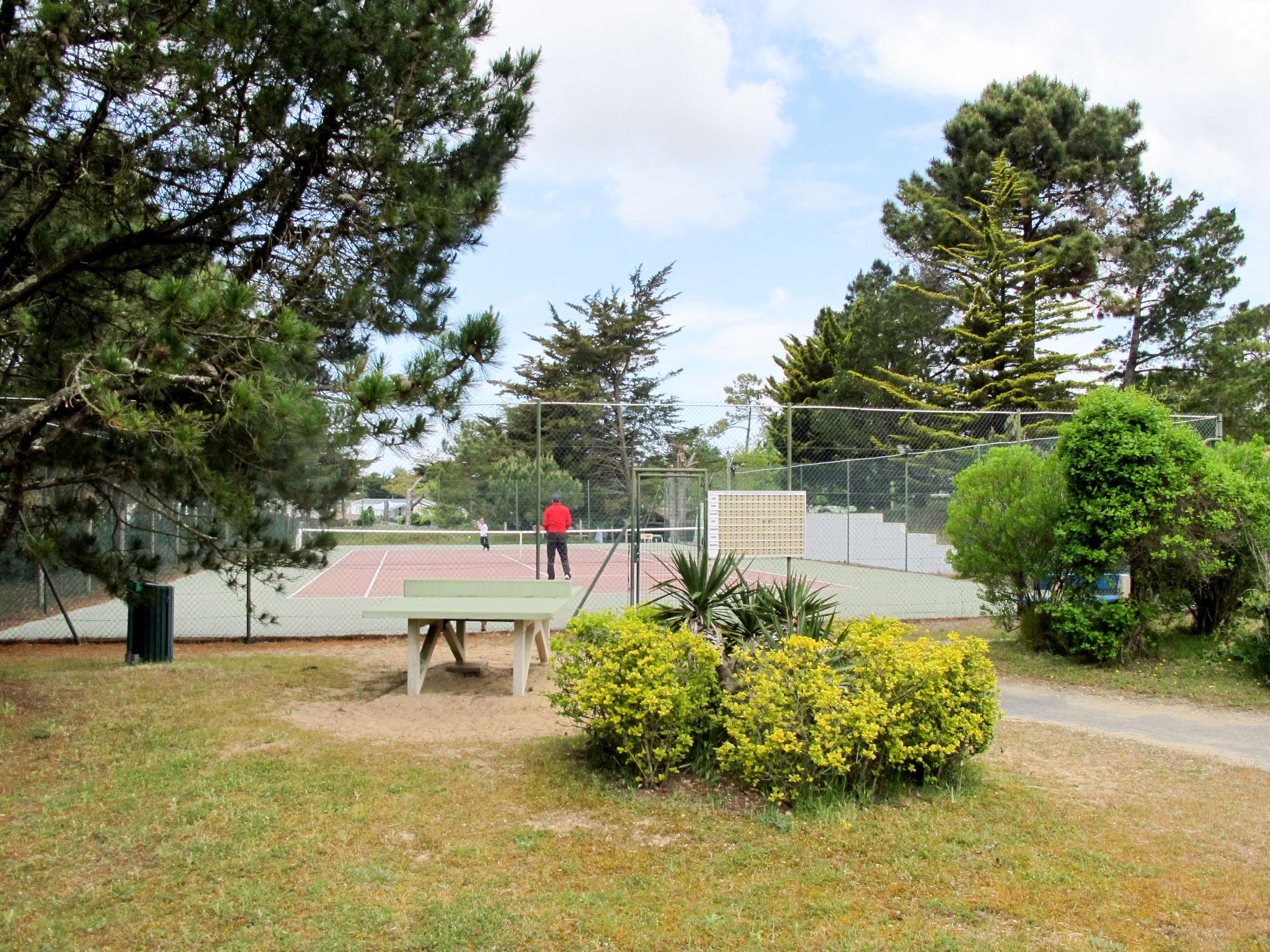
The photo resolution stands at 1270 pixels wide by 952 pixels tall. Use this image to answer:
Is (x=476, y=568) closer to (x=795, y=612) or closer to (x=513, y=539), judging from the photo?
(x=513, y=539)

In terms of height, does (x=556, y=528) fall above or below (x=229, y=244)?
below

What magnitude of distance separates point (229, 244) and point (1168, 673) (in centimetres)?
915

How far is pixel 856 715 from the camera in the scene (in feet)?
15.9

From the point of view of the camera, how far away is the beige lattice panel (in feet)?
32.0

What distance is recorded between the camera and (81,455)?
7594 millimetres

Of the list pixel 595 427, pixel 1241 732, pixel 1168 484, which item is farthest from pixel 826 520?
pixel 1241 732

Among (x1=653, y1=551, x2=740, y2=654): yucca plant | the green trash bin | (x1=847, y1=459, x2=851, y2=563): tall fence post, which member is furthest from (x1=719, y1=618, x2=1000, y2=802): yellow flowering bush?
(x1=847, y1=459, x2=851, y2=563): tall fence post

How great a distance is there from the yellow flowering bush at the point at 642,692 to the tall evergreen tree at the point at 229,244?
1855 mm

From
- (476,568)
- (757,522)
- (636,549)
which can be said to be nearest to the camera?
(757,522)

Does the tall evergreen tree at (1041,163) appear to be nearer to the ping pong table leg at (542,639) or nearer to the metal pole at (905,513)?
the metal pole at (905,513)

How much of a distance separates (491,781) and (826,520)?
17649mm

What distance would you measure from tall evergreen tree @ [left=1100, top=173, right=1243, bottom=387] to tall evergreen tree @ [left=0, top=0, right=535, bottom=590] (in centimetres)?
3183

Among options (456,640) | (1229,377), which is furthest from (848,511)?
(1229,377)

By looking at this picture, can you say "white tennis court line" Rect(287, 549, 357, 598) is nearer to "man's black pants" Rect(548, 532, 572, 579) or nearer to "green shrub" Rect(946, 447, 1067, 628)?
"man's black pants" Rect(548, 532, 572, 579)
